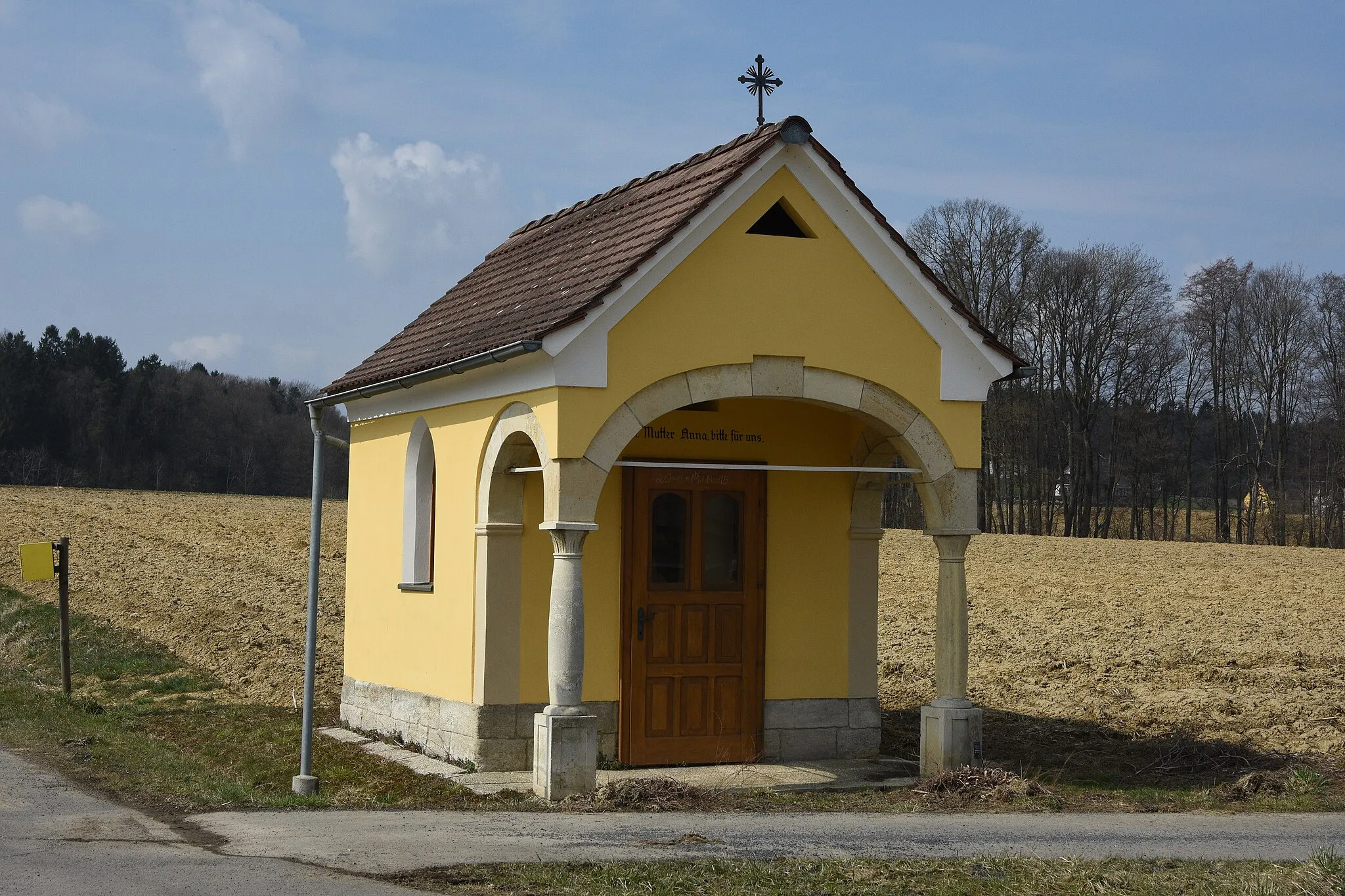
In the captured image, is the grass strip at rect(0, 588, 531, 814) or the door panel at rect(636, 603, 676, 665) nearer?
the grass strip at rect(0, 588, 531, 814)

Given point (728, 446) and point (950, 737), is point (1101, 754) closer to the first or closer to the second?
point (950, 737)

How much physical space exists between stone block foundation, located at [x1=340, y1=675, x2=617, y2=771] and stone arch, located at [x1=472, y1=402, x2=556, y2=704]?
5.3 inches

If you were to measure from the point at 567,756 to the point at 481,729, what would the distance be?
1.77 meters

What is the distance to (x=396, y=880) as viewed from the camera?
7.65 metres

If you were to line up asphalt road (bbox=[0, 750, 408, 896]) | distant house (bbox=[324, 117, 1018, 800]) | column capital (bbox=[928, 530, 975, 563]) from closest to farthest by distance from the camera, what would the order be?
asphalt road (bbox=[0, 750, 408, 896])
distant house (bbox=[324, 117, 1018, 800])
column capital (bbox=[928, 530, 975, 563])

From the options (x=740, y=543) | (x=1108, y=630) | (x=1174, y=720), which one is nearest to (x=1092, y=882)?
(x=740, y=543)

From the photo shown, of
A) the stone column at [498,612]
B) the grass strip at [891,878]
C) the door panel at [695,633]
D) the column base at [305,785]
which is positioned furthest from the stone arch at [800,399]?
the grass strip at [891,878]

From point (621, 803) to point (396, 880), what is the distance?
9.39ft

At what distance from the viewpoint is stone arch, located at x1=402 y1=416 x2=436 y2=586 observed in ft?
46.6

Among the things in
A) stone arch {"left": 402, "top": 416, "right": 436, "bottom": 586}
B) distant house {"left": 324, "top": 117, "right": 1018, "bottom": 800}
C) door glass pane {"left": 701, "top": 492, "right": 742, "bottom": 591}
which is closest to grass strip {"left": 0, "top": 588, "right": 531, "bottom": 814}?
distant house {"left": 324, "top": 117, "right": 1018, "bottom": 800}

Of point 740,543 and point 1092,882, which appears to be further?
point 740,543

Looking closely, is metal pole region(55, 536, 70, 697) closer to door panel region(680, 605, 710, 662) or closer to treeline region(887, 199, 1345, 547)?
door panel region(680, 605, 710, 662)

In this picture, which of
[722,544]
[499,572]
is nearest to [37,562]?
[499,572]

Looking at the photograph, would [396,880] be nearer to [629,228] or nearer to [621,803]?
[621,803]
